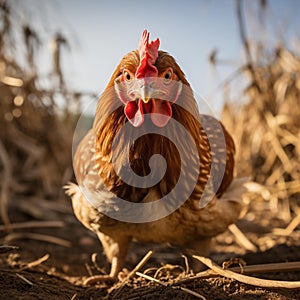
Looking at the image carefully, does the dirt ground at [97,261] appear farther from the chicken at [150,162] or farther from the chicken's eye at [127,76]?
the chicken's eye at [127,76]

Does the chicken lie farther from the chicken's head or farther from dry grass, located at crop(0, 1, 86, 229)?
dry grass, located at crop(0, 1, 86, 229)

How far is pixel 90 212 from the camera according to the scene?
2.26m

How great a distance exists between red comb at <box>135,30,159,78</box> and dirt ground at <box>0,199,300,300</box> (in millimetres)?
1008

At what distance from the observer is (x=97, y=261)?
3.21m

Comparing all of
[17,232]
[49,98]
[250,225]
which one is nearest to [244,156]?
[250,225]

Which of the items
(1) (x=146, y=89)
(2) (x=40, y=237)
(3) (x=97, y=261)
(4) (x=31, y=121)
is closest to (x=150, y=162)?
A: (1) (x=146, y=89)

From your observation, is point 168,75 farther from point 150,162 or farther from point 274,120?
point 274,120

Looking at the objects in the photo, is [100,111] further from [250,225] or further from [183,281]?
[250,225]

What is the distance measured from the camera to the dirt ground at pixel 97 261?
6.13 ft

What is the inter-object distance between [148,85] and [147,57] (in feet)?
0.47

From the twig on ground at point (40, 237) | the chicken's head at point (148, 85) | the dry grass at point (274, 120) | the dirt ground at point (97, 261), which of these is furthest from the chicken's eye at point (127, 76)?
the dry grass at point (274, 120)

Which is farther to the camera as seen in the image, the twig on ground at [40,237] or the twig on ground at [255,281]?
the twig on ground at [40,237]

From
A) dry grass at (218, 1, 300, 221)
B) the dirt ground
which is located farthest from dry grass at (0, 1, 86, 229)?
dry grass at (218, 1, 300, 221)

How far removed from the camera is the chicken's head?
183 centimetres
